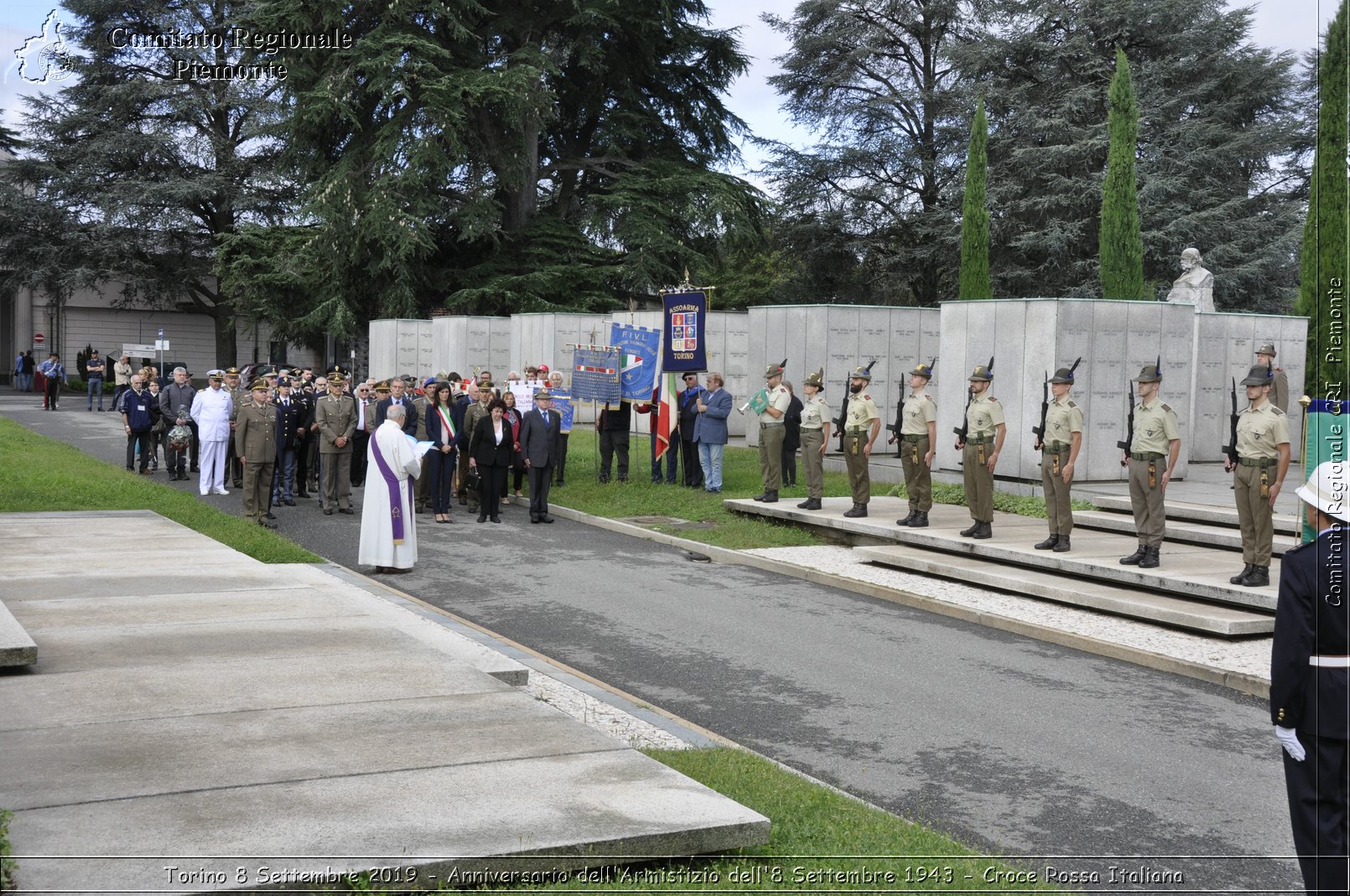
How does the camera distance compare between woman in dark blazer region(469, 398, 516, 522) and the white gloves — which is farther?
woman in dark blazer region(469, 398, 516, 522)

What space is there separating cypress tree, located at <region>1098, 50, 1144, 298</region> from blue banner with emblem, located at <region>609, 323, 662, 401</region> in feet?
39.1

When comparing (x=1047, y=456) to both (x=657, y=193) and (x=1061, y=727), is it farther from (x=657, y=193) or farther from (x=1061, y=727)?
(x=657, y=193)

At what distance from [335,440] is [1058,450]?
34.7 ft

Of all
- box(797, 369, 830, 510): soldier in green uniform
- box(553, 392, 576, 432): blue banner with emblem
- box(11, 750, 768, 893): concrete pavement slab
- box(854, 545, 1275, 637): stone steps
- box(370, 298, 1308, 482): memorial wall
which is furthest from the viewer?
box(553, 392, 576, 432): blue banner with emblem

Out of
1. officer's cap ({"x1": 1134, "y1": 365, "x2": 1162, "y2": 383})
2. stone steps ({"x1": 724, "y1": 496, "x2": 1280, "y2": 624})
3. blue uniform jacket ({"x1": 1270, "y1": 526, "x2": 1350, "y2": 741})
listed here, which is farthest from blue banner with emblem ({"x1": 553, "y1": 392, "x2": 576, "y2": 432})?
blue uniform jacket ({"x1": 1270, "y1": 526, "x2": 1350, "y2": 741})

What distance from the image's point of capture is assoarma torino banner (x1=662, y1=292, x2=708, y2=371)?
67.0 ft

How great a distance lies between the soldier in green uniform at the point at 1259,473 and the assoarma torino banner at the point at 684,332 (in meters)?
10.2

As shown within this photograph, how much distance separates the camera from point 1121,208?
27.7 metres

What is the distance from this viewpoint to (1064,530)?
527 inches

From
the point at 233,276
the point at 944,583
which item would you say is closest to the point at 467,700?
the point at 944,583

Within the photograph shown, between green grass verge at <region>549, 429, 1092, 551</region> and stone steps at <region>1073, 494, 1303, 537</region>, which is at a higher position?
stone steps at <region>1073, 494, 1303, 537</region>

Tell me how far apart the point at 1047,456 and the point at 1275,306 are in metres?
27.0

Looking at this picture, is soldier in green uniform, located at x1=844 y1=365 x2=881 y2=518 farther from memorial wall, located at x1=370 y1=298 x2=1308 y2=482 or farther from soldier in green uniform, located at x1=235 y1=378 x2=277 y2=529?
soldier in green uniform, located at x1=235 y1=378 x2=277 y2=529

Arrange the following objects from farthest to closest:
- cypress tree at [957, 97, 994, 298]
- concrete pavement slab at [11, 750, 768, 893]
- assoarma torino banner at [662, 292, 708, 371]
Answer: cypress tree at [957, 97, 994, 298], assoarma torino banner at [662, 292, 708, 371], concrete pavement slab at [11, 750, 768, 893]
